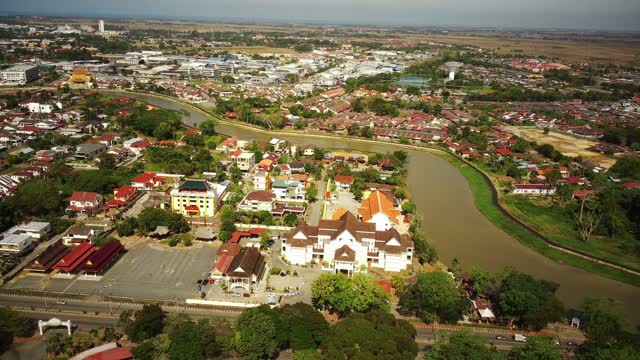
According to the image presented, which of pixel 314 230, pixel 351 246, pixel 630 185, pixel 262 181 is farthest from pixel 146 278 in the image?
pixel 630 185

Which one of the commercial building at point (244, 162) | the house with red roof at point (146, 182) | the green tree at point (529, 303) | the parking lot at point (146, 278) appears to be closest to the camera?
the green tree at point (529, 303)

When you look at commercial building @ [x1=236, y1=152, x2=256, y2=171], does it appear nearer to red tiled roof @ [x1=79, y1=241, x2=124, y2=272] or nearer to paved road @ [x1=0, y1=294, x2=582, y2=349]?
red tiled roof @ [x1=79, y1=241, x2=124, y2=272]

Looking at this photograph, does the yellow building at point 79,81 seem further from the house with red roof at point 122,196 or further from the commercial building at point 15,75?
the house with red roof at point 122,196

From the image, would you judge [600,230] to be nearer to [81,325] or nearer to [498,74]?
[81,325]

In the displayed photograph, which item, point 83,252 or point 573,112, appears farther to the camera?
point 573,112

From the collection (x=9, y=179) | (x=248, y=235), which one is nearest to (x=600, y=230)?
(x=248, y=235)

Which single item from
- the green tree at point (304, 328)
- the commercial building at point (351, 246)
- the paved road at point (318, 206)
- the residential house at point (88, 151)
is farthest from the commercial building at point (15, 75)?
the green tree at point (304, 328)

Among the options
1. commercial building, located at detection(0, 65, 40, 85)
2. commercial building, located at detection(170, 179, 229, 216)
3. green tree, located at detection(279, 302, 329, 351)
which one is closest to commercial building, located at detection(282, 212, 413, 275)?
green tree, located at detection(279, 302, 329, 351)
